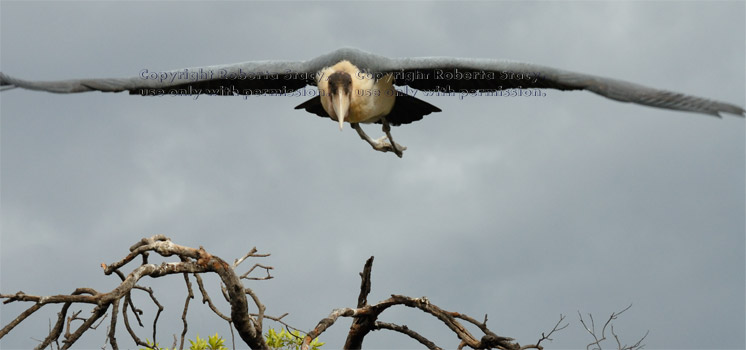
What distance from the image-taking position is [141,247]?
6562 mm

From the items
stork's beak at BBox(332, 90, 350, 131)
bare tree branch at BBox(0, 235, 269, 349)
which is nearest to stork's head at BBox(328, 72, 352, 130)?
stork's beak at BBox(332, 90, 350, 131)

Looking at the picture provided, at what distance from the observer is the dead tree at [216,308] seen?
246 inches

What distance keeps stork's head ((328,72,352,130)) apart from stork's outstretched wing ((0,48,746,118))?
0.69ft

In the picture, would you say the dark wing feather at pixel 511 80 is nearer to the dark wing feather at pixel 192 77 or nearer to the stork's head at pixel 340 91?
the stork's head at pixel 340 91

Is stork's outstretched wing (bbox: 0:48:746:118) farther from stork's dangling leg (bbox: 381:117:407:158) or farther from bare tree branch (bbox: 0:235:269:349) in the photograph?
bare tree branch (bbox: 0:235:269:349)

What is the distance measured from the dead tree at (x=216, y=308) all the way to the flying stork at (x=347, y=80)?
4.73 feet

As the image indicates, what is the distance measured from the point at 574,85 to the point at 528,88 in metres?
0.58

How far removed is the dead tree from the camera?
625cm

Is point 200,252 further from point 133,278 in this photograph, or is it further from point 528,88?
point 528,88

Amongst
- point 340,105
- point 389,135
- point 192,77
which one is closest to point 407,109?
point 389,135

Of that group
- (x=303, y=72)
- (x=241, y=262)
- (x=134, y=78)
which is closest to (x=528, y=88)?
(x=303, y=72)

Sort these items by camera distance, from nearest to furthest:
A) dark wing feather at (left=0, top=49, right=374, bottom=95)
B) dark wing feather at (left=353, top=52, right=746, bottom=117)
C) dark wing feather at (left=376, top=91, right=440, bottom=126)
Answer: dark wing feather at (left=353, top=52, right=746, bottom=117) < dark wing feather at (left=0, top=49, right=374, bottom=95) < dark wing feather at (left=376, top=91, right=440, bottom=126)

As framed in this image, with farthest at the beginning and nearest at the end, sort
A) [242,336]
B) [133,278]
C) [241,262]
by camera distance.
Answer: [241,262] → [242,336] → [133,278]

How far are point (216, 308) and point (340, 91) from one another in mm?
2132
